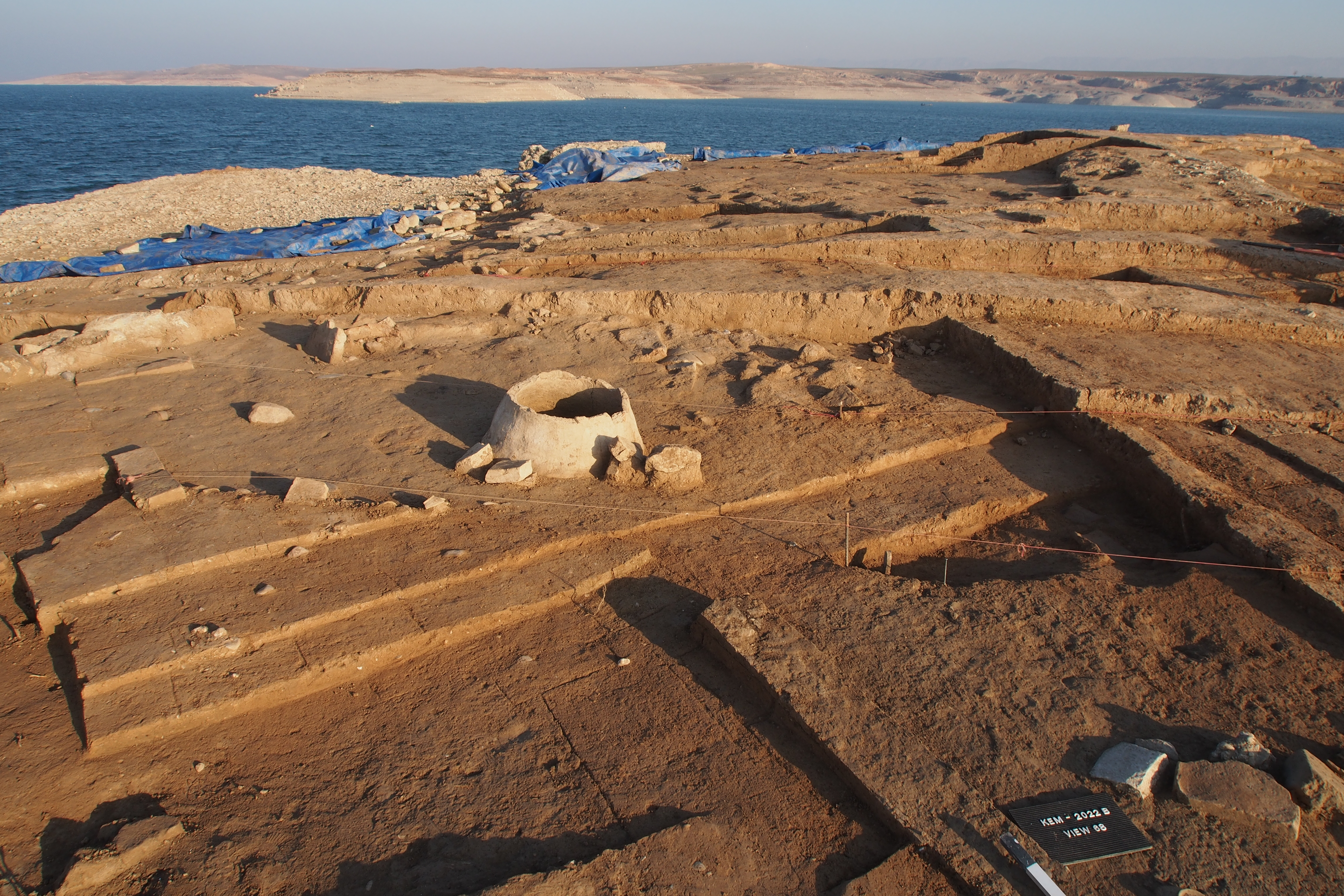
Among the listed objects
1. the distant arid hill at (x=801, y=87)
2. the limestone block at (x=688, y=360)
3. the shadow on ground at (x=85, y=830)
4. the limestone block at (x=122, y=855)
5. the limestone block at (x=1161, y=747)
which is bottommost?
the shadow on ground at (x=85, y=830)

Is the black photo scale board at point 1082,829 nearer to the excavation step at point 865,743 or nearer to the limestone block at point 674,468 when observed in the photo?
the excavation step at point 865,743

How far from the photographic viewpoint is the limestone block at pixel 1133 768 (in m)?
2.56

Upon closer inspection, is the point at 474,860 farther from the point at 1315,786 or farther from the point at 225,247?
the point at 225,247

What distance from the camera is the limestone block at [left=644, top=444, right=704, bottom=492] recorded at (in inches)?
173

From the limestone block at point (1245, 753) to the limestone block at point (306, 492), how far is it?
4384mm

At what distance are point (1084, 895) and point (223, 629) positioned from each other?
3.48 meters

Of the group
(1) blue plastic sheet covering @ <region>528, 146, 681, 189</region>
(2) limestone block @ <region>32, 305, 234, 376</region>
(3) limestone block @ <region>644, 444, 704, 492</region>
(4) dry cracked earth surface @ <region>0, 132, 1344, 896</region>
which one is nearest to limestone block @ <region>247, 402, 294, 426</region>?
(4) dry cracked earth surface @ <region>0, 132, 1344, 896</region>

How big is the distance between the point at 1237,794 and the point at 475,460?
3963 millimetres

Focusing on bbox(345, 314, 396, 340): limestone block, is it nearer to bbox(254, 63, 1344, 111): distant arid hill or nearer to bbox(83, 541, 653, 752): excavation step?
bbox(83, 541, 653, 752): excavation step

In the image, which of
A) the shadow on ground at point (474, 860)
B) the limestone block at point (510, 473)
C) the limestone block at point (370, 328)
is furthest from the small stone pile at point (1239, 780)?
the limestone block at point (370, 328)

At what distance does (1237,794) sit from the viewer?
8.19 ft

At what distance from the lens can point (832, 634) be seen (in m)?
3.37

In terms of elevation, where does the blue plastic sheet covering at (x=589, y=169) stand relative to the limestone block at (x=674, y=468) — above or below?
→ above

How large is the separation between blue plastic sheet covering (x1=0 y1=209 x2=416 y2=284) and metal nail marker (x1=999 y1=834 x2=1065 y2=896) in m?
10.0
